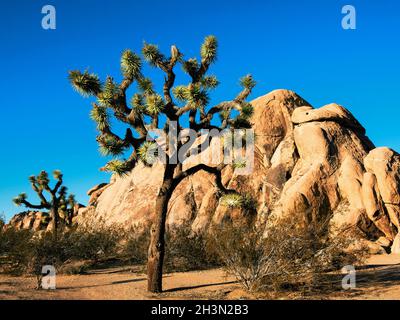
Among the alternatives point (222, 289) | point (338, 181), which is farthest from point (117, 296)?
point (338, 181)

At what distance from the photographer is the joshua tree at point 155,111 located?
35.0ft

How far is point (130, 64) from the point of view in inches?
434

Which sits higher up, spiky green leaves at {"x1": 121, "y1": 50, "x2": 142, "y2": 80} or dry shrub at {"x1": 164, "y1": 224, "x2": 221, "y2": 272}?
spiky green leaves at {"x1": 121, "y1": 50, "x2": 142, "y2": 80}

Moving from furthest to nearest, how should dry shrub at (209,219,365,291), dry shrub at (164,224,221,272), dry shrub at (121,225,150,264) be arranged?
dry shrub at (121,225,150,264)
dry shrub at (164,224,221,272)
dry shrub at (209,219,365,291)

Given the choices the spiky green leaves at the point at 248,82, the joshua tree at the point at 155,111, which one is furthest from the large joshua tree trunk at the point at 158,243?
the spiky green leaves at the point at 248,82

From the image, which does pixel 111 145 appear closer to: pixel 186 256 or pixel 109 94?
pixel 109 94

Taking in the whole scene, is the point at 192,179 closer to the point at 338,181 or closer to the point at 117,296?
the point at 338,181

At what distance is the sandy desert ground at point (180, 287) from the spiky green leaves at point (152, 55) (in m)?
5.84

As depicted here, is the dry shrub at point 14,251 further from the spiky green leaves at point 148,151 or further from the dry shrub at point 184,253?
the spiky green leaves at point 148,151

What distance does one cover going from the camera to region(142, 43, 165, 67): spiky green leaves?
1129 cm

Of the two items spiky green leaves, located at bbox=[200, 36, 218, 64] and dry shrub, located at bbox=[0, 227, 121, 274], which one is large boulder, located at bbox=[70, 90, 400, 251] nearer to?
dry shrub, located at bbox=[0, 227, 121, 274]

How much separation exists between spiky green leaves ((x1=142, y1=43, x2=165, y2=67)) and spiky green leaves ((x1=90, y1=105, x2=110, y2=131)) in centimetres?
184

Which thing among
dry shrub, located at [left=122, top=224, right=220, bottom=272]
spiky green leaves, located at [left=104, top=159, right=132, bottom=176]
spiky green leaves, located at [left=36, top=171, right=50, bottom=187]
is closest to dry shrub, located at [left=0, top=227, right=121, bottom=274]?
dry shrub, located at [left=122, top=224, right=220, bottom=272]
